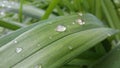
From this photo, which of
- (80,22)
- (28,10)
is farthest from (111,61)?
(28,10)

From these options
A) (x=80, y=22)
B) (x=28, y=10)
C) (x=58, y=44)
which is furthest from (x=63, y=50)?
(x=28, y=10)

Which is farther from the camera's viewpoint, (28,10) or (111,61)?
(28,10)

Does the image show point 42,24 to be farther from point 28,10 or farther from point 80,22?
point 28,10

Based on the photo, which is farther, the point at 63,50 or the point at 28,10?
the point at 28,10

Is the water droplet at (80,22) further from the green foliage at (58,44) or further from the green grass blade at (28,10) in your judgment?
the green grass blade at (28,10)

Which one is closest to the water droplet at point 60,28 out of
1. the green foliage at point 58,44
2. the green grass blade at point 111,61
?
the green foliage at point 58,44

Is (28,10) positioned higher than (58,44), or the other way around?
(58,44)

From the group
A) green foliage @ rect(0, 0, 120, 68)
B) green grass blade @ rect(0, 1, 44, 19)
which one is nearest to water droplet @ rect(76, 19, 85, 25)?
green foliage @ rect(0, 0, 120, 68)

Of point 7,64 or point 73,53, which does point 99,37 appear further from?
point 7,64

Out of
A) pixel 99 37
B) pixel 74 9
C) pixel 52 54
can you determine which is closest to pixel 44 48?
pixel 52 54

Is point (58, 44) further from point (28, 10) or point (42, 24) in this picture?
point (28, 10)

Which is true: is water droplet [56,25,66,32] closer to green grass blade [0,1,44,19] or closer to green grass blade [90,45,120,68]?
green grass blade [90,45,120,68]
